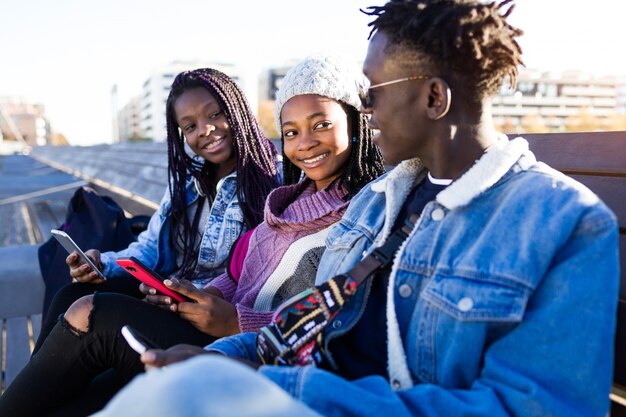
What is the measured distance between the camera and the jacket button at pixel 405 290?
1.36m

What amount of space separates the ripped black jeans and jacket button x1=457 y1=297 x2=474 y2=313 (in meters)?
1.05

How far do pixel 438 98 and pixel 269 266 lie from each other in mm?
992

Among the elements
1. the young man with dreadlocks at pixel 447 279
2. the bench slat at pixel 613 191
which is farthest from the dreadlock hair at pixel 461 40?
the bench slat at pixel 613 191

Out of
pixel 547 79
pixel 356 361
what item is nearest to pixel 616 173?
pixel 356 361

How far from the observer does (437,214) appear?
1396 mm

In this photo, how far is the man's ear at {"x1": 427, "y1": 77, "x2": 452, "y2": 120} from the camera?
4.56ft

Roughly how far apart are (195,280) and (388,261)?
150cm

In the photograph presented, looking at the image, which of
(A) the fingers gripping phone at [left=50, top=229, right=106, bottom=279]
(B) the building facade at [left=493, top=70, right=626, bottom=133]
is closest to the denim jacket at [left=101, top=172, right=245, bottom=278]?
(A) the fingers gripping phone at [left=50, top=229, right=106, bottom=279]

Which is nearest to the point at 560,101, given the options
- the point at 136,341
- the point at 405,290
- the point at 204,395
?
the point at 405,290

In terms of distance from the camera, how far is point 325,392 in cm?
112

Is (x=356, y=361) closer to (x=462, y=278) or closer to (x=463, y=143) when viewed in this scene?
(x=462, y=278)

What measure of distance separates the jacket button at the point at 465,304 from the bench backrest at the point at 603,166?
47cm

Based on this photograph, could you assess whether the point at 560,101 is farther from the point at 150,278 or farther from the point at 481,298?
the point at 481,298

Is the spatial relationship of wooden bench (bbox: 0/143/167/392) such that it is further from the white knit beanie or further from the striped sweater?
the white knit beanie
